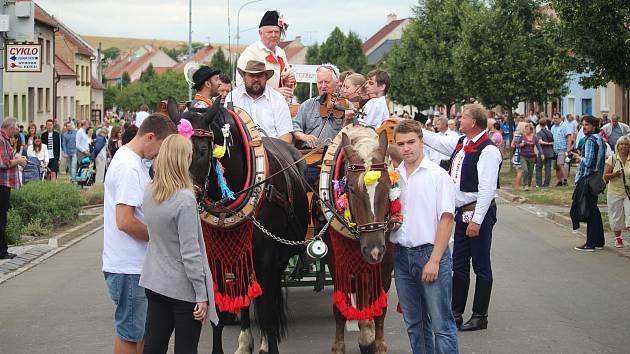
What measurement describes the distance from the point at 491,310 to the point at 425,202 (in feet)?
13.0

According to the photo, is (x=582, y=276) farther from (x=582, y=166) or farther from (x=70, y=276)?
(x=70, y=276)

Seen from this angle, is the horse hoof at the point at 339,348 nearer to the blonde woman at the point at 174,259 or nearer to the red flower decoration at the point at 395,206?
the red flower decoration at the point at 395,206

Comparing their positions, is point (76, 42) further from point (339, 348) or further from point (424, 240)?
point (424, 240)

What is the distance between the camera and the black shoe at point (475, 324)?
9.16 m

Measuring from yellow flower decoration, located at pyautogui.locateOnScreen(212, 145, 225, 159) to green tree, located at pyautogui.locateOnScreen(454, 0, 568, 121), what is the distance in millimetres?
28207

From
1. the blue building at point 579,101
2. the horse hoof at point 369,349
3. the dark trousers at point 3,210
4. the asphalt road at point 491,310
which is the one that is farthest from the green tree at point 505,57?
the horse hoof at point 369,349

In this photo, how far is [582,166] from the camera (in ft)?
49.9

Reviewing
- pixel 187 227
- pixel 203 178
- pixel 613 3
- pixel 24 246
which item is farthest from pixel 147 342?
pixel 613 3

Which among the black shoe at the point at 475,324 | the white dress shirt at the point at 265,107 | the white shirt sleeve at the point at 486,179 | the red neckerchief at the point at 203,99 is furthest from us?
the black shoe at the point at 475,324

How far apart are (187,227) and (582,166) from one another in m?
10.8

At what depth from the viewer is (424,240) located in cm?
658

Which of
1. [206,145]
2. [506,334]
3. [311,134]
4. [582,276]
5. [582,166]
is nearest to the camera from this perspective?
[206,145]

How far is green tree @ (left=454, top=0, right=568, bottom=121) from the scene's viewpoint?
35062 mm

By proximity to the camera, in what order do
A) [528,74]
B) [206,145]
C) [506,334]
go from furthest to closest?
[528,74]
[506,334]
[206,145]
